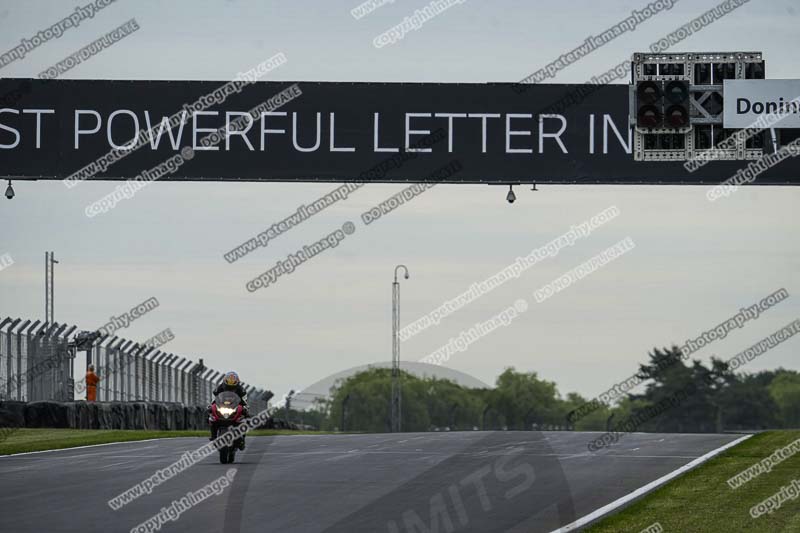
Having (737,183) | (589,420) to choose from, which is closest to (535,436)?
(737,183)

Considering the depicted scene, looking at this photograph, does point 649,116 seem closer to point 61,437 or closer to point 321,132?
point 321,132

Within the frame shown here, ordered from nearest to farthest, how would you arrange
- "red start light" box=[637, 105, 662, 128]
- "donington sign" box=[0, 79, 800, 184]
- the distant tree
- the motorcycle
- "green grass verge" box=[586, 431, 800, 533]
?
"green grass verge" box=[586, 431, 800, 533]
the motorcycle
"red start light" box=[637, 105, 662, 128]
"donington sign" box=[0, 79, 800, 184]
the distant tree

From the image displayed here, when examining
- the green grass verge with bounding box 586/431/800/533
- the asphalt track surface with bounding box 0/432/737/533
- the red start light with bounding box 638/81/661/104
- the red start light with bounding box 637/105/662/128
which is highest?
the red start light with bounding box 638/81/661/104

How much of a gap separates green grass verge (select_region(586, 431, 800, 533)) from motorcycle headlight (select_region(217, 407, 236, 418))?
6.59 m

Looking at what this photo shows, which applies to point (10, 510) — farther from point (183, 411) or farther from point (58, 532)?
point (183, 411)

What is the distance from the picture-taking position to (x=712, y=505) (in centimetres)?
1584

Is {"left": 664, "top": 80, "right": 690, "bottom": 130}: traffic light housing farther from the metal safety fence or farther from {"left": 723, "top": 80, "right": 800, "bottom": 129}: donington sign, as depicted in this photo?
the metal safety fence

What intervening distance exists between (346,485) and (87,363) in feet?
64.0

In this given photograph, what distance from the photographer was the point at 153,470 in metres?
19.5

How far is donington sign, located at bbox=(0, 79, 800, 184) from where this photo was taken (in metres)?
24.6

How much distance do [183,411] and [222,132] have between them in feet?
57.1

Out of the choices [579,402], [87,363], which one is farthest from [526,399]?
[87,363]

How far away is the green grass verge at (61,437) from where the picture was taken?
26.4 meters

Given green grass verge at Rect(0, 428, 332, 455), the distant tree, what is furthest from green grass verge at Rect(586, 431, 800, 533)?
the distant tree
